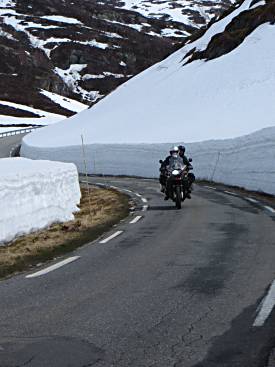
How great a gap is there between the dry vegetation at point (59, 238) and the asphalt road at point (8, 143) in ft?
129

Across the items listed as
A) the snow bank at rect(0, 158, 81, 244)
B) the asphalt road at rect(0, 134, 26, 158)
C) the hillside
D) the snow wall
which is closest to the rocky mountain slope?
the asphalt road at rect(0, 134, 26, 158)

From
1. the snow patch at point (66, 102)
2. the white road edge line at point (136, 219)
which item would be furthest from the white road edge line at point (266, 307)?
the snow patch at point (66, 102)

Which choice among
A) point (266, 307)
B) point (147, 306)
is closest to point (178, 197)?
point (147, 306)

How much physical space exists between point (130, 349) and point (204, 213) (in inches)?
421

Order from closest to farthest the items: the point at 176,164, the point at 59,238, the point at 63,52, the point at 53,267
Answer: the point at 53,267 < the point at 59,238 < the point at 176,164 < the point at 63,52

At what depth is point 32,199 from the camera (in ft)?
41.8

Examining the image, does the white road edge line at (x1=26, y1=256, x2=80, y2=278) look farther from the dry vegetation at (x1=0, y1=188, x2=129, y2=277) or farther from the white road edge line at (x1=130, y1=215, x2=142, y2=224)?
the white road edge line at (x1=130, y1=215, x2=142, y2=224)

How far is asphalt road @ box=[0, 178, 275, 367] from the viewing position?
180 inches

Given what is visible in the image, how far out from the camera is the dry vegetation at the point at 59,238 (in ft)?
30.4

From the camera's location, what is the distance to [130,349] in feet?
15.3

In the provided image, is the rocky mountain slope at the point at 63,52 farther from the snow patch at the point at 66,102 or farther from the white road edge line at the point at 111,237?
the white road edge line at the point at 111,237

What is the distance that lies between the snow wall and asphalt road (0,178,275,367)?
12945mm

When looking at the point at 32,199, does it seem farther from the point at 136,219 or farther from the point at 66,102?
the point at 66,102

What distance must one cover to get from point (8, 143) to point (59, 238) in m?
56.0
